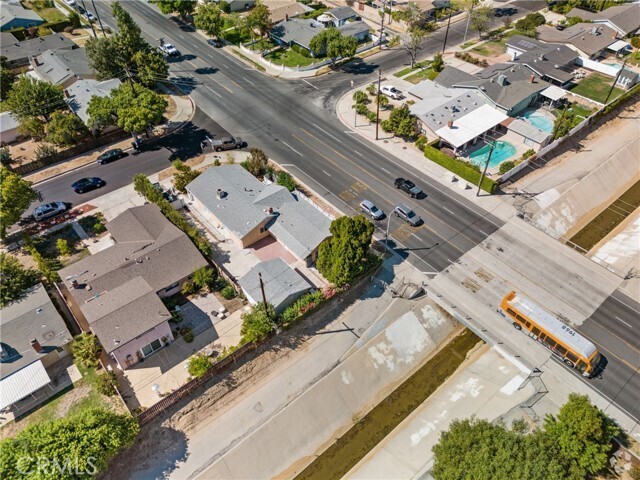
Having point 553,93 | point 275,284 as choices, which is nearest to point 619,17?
point 553,93

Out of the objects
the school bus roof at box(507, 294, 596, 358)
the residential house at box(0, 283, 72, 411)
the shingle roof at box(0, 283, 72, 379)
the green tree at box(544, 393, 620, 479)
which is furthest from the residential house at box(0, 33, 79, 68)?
the green tree at box(544, 393, 620, 479)

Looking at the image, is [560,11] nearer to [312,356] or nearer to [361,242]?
[361,242]

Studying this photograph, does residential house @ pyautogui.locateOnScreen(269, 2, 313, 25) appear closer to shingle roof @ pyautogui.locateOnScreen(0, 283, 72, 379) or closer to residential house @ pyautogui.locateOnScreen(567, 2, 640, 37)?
residential house @ pyautogui.locateOnScreen(567, 2, 640, 37)

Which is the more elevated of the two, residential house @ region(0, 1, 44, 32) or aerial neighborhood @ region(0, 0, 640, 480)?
residential house @ region(0, 1, 44, 32)

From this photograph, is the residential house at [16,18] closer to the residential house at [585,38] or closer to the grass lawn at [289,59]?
the grass lawn at [289,59]

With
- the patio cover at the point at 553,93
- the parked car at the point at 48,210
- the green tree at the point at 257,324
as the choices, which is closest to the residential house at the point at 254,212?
the green tree at the point at 257,324

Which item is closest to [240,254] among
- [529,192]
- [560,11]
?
[529,192]
